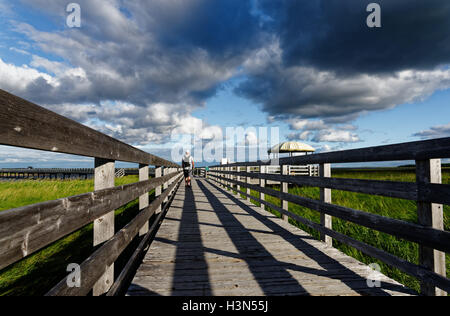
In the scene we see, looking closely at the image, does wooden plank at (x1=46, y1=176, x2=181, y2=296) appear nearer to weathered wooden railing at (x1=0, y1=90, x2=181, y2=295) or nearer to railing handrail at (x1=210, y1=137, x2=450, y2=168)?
weathered wooden railing at (x1=0, y1=90, x2=181, y2=295)

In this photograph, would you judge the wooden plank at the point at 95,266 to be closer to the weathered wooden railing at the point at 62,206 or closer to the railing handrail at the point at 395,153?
the weathered wooden railing at the point at 62,206

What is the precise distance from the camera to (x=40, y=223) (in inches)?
44.0

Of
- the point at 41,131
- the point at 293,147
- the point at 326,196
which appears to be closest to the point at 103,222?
the point at 41,131

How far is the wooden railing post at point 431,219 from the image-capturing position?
1.91m

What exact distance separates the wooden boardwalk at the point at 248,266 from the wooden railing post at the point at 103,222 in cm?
30

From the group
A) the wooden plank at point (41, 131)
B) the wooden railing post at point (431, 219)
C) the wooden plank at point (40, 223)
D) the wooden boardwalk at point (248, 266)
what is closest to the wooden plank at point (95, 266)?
the wooden plank at point (40, 223)

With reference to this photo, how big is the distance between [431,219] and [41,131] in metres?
2.67

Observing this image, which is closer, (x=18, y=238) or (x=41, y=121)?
(x=18, y=238)

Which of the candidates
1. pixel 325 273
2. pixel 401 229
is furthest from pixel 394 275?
pixel 401 229

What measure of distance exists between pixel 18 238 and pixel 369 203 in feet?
26.5

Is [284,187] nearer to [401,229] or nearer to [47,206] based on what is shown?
[401,229]

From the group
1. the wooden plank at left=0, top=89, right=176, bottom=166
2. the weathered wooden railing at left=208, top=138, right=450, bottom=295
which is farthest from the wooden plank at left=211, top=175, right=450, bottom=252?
the wooden plank at left=0, top=89, right=176, bottom=166

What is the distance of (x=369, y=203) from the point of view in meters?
7.19

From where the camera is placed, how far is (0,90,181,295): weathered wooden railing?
990mm
